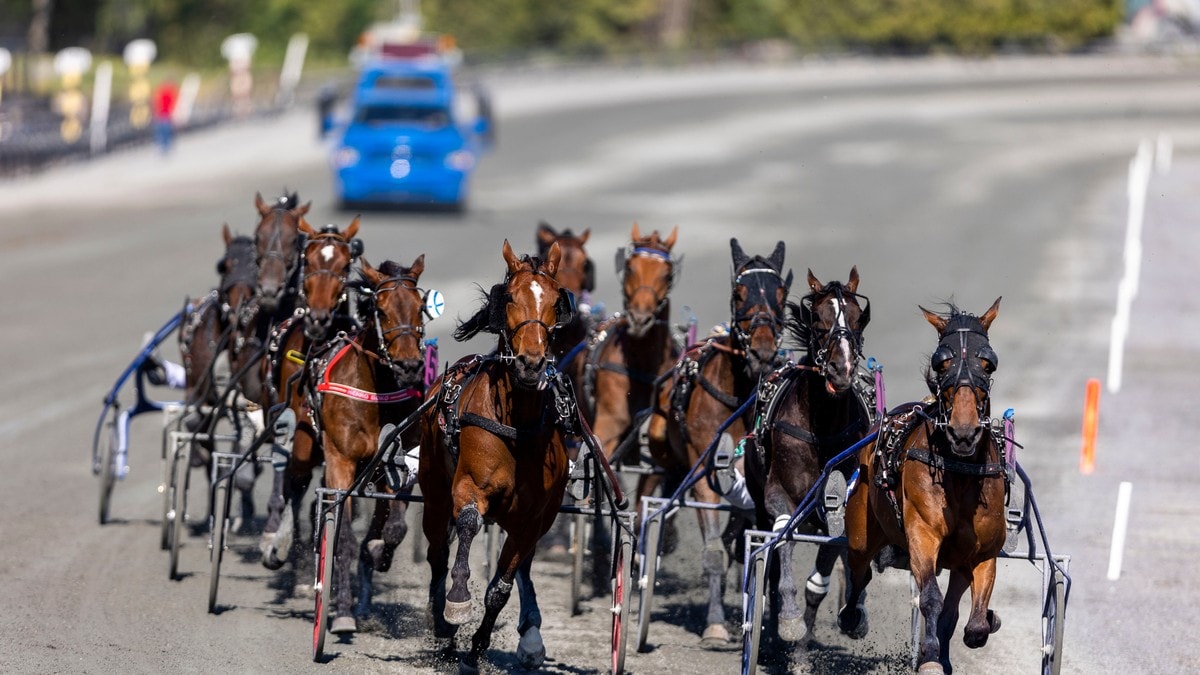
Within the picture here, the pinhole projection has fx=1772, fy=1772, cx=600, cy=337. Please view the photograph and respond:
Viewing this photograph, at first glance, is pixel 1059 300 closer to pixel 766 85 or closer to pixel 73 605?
pixel 73 605

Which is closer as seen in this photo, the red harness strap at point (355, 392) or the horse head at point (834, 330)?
the horse head at point (834, 330)

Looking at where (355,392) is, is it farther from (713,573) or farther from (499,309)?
(713,573)

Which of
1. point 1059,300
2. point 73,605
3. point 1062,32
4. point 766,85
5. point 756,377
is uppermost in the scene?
point 1062,32

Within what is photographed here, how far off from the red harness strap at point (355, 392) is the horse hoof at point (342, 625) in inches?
49.4

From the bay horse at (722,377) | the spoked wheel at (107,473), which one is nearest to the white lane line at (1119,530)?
the bay horse at (722,377)

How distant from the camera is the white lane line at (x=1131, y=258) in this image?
1948cm

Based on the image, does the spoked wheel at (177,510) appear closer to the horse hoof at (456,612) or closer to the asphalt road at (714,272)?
the asphalt road at (714,272)

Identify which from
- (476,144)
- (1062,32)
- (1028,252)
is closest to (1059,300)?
(1028,252)

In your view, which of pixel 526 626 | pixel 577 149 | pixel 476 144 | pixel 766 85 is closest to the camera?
pixel 526 626

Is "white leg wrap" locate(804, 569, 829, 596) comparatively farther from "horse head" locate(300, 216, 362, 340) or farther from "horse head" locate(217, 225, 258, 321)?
"horse head" locate(217, 225, 258, 321)

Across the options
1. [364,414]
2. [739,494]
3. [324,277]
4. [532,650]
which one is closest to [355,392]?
[364,414]

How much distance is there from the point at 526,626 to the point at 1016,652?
297cm

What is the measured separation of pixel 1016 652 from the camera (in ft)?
33.7

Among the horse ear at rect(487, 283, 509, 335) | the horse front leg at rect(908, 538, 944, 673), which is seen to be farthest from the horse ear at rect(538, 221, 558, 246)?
the horse front leg at rect(908, 538, 944, 673)
